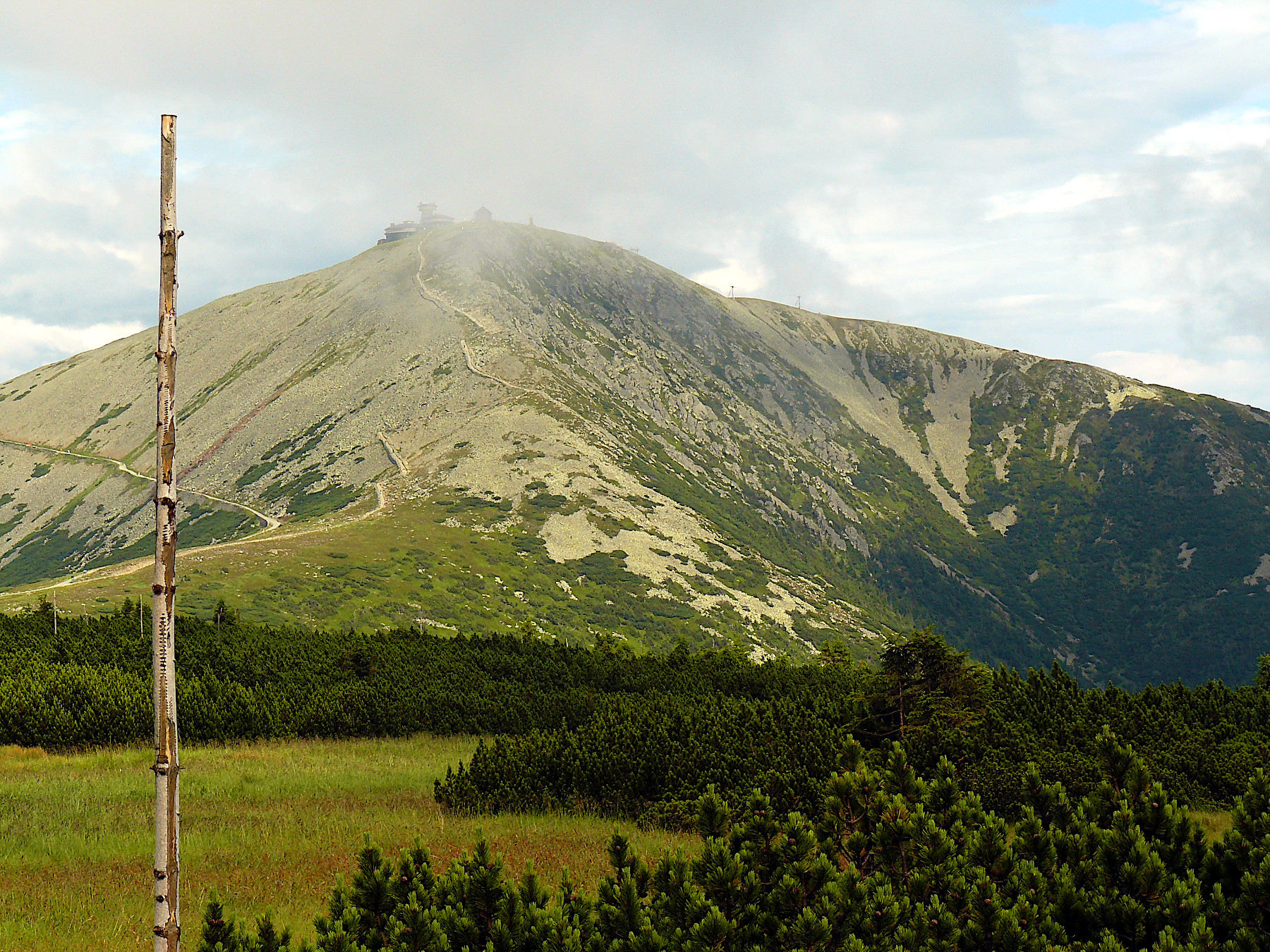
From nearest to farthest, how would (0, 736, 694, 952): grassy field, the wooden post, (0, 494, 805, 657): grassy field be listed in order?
the wooden post
(0, 736, 694, 952): grassy field
(0, 494, 805, 657): grassy field

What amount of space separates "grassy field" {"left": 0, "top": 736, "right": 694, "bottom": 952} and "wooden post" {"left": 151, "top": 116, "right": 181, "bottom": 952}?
18.2ft

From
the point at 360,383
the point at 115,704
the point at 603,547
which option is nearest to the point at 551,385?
the point at 360,383

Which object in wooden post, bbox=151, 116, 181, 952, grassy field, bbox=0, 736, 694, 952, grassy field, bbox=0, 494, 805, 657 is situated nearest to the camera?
wooden post, bbox=151, 116, 181, 952

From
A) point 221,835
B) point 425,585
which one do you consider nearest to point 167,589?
point 221,835

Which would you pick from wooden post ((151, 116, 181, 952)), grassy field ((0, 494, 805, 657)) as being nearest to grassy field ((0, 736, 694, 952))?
wooden post ((151, 116, 181, 952))

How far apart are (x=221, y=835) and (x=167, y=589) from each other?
35.8ft

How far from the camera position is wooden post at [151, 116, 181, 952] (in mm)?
6383

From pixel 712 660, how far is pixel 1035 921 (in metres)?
30.9

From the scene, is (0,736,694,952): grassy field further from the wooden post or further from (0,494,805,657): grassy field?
(0,494,805,657): grassy field

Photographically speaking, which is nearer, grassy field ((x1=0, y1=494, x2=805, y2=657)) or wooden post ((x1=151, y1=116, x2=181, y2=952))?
wooden post ((x1=151, y1=116, x2=181, y2=952))

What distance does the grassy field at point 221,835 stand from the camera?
11914 millimetres

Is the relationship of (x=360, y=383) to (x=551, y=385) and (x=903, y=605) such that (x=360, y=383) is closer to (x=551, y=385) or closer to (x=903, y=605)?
(x=551, y=385)

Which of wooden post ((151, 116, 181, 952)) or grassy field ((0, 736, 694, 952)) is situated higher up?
wooden post ((151, 116, 181, 952))

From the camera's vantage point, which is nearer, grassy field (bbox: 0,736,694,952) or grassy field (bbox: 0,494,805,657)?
grassy field (bbox: 0,736,694,952)
